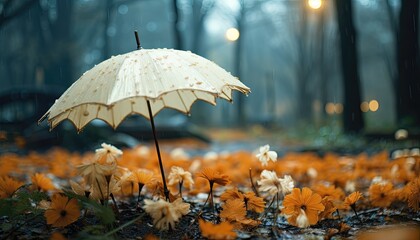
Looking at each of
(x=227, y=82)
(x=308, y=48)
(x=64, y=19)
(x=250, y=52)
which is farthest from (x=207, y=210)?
(x=250, y=52)

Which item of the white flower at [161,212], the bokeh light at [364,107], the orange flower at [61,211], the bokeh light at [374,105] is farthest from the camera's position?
the bokeh light at [374,105]

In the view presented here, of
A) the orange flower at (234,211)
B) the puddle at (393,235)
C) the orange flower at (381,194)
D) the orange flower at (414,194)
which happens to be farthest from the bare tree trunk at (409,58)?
the orange flower at (234,211)

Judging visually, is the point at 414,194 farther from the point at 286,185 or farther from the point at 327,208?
the point at 286,185

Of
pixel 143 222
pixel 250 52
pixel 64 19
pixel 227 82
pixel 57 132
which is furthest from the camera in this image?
pixel 250 52

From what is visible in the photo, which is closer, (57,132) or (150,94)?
(150,94)

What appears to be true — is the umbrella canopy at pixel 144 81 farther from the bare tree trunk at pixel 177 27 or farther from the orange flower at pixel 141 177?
the bare tree trunk at pixel 177 27

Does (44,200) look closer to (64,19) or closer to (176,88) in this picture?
(176,88)

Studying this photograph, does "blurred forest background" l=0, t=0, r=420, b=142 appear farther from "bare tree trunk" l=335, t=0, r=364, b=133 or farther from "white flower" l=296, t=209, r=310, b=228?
"white flower" l=296, t=209, r=310, b=228
